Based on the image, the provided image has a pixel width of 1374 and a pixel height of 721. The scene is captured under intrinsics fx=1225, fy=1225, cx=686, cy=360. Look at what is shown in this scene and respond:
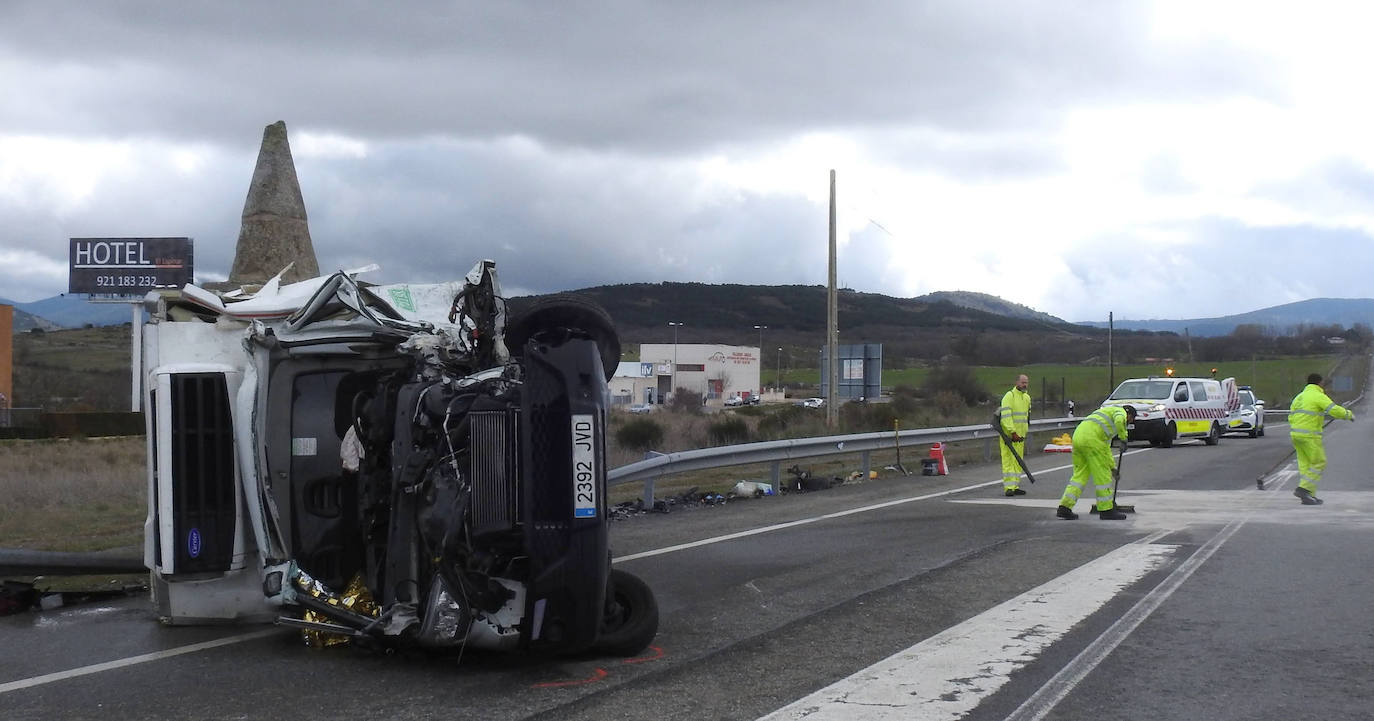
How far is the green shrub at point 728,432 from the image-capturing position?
33116 millimetres

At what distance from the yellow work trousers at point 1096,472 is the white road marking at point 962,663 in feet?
15.0

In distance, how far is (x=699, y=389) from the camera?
9075 centimetres

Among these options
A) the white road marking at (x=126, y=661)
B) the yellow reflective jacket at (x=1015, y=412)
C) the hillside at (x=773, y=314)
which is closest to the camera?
the white road marking at (x=126, y=661)

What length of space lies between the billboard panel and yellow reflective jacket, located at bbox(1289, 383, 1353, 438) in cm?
4809

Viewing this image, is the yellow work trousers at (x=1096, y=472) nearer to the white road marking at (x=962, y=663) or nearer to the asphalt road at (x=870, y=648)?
the asphalt road at (x=870, y=648)

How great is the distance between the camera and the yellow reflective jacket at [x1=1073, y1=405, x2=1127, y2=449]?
1374 cm

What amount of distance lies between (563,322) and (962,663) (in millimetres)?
2768

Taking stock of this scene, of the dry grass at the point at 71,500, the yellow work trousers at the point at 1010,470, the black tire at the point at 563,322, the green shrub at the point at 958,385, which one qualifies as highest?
the black tire at the point at 563,322

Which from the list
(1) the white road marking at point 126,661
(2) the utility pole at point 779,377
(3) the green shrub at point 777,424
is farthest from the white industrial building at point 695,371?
(1) the white road marking at point 126,661

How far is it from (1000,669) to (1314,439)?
37.4 ft

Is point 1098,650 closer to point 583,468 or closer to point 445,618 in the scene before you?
point 583,468

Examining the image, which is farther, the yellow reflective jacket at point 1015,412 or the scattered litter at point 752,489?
the yellow reflective jacket at point 1015,412

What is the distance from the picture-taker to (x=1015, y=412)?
17781 mm

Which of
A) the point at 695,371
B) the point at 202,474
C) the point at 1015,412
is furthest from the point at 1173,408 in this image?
the point at 695,371
